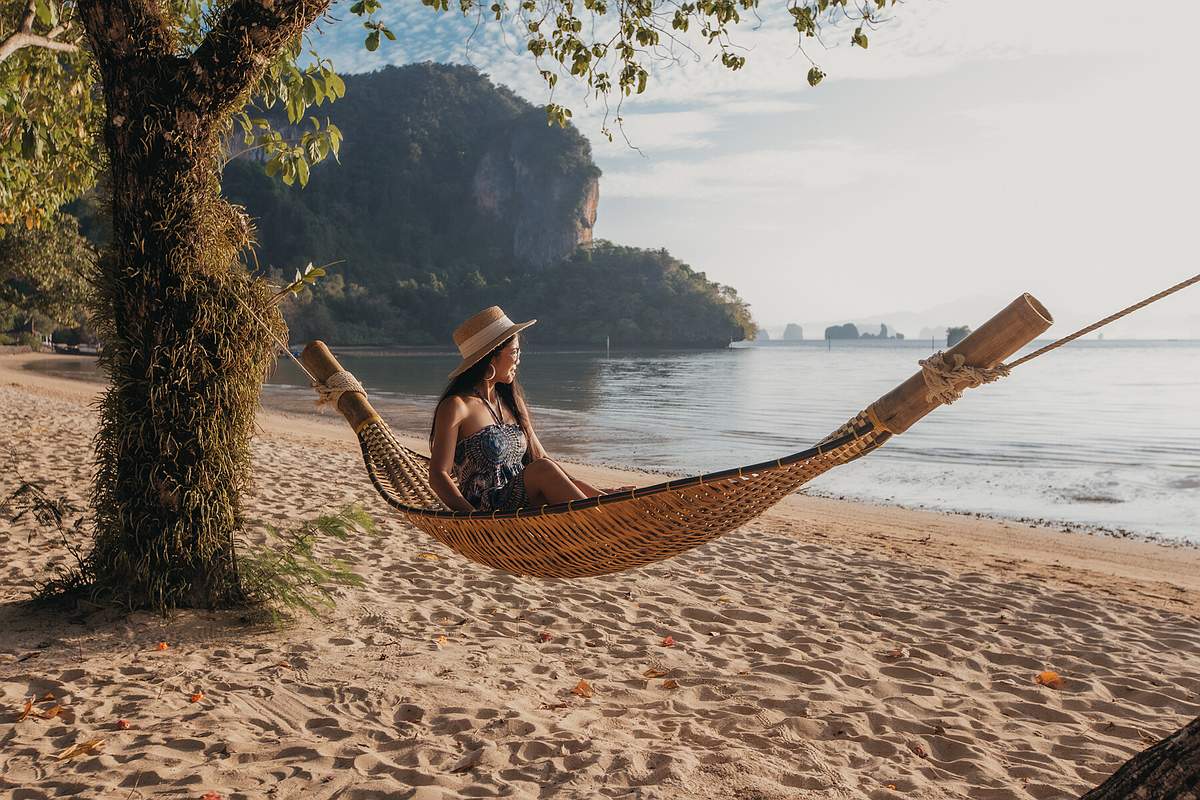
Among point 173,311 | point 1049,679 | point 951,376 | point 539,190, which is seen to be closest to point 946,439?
point 1049,679

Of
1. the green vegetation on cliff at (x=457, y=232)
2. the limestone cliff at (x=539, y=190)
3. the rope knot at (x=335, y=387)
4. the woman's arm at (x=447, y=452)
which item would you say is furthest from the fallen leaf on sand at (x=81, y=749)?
the limestone cliff at (x=539, y=190)

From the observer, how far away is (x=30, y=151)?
3.94 m

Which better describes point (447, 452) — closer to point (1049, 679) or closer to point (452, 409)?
point (452, 409)

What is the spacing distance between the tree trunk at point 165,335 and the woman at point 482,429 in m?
0.75

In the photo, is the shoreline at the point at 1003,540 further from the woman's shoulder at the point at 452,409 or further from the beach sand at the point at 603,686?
the woman's shoulder at the point at 452,409

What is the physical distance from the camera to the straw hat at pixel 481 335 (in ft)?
10.0

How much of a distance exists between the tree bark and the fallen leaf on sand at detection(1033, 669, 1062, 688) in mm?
Answer: 3118

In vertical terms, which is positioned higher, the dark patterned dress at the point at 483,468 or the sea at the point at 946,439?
the dark patterned dress at the point at 483,468

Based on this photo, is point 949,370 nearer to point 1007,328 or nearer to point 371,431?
point 1007,328

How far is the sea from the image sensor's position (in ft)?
32.6

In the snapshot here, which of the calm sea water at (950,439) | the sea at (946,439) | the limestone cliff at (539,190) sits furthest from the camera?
the limestone cliff at (539,190)

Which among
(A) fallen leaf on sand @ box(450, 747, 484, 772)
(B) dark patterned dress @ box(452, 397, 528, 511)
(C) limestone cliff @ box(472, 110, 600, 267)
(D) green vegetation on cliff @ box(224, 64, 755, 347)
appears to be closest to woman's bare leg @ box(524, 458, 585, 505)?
(B) dark patterned dress @ box(452, 397, 528, 511)

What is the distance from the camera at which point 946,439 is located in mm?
15477

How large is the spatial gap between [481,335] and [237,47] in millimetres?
1234
